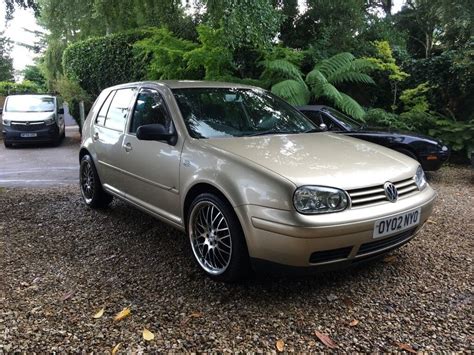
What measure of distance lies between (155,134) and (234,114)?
807 mm

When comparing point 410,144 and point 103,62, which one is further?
point 103,62

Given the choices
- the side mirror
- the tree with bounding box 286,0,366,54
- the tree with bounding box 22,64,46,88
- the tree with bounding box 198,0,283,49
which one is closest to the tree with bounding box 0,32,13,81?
the tree with bounding box 22,64,46,88

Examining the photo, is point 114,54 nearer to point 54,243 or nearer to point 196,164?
point 54,243

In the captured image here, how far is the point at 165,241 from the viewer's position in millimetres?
4047

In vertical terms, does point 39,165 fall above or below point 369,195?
below

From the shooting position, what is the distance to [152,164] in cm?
374

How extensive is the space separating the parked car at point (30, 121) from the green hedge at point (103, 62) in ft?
5.15

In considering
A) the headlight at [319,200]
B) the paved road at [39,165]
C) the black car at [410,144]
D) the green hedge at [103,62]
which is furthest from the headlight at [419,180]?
the green hedge at [103,62]

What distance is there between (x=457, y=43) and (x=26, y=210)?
10.2 meters

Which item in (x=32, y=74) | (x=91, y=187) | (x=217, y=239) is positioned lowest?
(x=91, y=187)

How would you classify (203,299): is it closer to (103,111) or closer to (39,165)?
(103,111)

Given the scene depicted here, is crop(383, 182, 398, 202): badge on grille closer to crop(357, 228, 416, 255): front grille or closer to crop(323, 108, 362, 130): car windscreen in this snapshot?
crop(357, 228, 416, 255): front grille

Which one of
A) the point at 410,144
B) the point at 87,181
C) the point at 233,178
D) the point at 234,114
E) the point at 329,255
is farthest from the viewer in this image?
the point at 410,144

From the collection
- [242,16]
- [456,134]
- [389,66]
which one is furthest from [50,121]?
[456,134]
